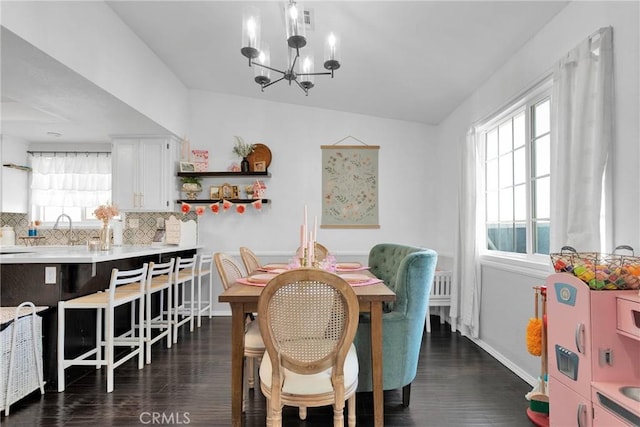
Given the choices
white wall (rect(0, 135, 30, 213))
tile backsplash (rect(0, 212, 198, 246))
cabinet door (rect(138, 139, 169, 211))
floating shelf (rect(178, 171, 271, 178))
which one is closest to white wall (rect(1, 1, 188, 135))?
cabinet door (rect(138, 139, 169, 211))

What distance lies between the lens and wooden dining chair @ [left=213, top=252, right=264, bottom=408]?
2.14 meters

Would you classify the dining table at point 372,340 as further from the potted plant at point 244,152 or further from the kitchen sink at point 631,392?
the potted plant at point 244,152

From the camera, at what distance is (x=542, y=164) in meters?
2.73

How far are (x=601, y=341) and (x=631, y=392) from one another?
0.20m

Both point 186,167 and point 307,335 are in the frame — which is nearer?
point 307,335

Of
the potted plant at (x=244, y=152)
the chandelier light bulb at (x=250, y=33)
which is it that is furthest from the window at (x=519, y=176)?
the potted plant at (x=244, y=152)

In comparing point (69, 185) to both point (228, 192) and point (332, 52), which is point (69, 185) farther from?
point (332, 52)

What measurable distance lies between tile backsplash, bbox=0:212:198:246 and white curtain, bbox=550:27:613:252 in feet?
13.4

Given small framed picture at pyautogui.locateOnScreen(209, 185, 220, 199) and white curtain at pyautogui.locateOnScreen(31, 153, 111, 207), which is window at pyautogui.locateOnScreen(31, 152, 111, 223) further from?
small framed picture at pyautogui.locateOnScreen(209, 185, 220, 199)

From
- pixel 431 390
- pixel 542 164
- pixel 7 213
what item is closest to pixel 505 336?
Result: pixel 431 390

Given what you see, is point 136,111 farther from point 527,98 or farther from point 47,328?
point 527,98

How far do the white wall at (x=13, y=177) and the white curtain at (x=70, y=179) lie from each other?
0.10 metres

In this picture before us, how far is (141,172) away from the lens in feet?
14.4

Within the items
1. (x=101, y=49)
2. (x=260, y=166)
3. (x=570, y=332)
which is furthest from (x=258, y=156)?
(x=570, y=332)
